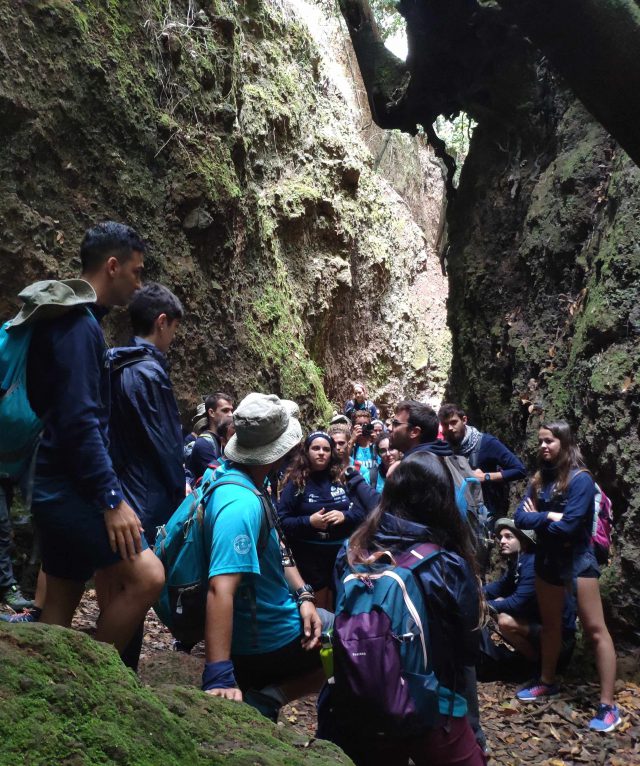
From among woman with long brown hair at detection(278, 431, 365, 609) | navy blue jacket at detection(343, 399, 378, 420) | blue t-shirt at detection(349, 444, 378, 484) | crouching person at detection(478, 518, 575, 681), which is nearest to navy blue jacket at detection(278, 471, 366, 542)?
woman with long brown hair at detection(278, 431, 365, 609)

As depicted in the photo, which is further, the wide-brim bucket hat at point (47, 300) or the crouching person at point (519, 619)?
the crouching person at point (519, 619)

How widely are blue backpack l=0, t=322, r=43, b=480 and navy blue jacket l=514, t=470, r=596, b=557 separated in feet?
12.0

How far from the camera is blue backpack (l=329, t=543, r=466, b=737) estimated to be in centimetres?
260

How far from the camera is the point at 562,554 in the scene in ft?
17.2

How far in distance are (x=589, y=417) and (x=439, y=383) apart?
16398 mm

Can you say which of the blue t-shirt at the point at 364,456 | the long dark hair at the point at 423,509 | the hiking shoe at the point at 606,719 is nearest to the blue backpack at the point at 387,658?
the long dark hair at the point at 423,509

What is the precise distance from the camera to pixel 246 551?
284cm

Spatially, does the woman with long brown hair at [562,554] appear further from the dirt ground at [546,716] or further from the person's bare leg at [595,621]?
the dirt ground at [546,716]

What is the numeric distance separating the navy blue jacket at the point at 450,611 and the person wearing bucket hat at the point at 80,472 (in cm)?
109

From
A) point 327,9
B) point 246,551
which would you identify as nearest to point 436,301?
point 327,9

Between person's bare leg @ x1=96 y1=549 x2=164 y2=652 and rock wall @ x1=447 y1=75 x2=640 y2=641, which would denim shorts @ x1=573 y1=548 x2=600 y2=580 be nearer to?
rock wall @ x1=447 y1=75 x2=640 y2=641

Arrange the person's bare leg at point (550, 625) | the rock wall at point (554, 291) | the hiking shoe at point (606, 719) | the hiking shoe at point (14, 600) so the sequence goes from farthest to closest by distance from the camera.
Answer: the rock wall at point (554, 291)
the hiking shoe at point (14, 600)
the person's bare leg at point (550, 625)
the hiking shoe at point (606, 719)

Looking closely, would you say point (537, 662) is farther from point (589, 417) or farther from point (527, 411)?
point (527, 411)

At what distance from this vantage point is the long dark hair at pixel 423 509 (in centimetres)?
293
